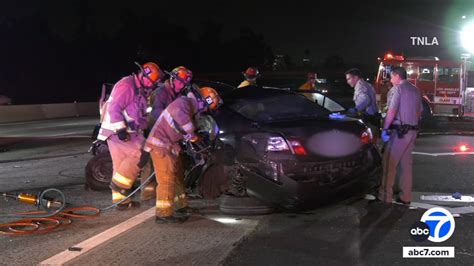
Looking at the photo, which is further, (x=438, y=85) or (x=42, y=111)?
(x=42, y=111)

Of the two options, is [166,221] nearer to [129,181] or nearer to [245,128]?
[129,181]

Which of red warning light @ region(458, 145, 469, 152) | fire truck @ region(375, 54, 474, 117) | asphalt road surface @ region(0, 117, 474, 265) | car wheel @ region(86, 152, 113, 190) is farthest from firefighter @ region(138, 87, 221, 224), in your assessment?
fire truck @ region(375, 54, 474, 117)

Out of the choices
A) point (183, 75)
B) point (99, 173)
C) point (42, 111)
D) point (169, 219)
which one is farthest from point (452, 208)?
point (42, 111)

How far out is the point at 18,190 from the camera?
7.73 m

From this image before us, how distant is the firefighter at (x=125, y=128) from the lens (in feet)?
20.8

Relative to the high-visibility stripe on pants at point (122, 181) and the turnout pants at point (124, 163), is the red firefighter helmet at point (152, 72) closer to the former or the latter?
the turnout pants at point (124, 163)

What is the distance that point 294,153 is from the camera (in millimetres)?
5527

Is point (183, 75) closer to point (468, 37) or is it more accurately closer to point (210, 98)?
point (210, 98)

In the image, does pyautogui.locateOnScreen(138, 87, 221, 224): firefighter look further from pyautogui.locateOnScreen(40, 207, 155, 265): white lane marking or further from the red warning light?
the red warning light

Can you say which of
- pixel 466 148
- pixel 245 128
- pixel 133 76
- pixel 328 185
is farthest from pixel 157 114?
pixel 466 148

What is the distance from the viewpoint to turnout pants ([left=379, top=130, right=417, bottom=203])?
646cm

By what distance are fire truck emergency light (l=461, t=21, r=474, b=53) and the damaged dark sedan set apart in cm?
1644

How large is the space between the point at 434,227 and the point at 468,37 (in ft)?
56.7

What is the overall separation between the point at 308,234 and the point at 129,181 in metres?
2.26
